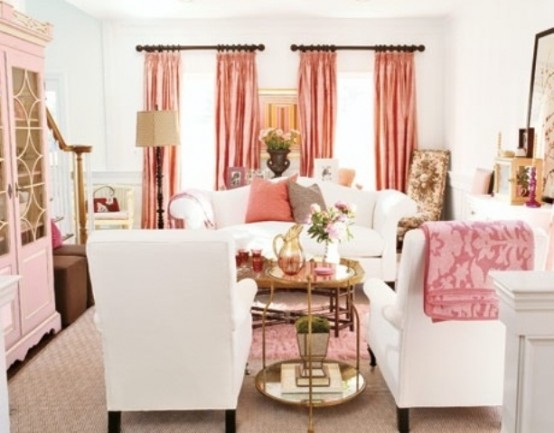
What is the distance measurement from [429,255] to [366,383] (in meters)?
1.09

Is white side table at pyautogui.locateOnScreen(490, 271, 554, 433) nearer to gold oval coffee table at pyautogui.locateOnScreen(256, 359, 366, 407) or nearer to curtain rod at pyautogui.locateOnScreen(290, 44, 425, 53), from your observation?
gold oval coffee table at pyautogui.locateOnScreen(256, 359, 366, 407)

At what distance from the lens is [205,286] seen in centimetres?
257

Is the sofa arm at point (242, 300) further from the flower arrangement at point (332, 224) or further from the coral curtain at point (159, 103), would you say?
the coral curtain at point (159, 103)

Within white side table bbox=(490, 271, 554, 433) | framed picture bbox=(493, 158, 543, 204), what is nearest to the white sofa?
framed picture bbox=(493, 158, 543, 204)

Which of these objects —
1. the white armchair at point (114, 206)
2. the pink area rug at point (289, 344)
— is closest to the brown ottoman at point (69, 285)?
the pink area rug at point (289, 344)

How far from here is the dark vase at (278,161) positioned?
725 cm

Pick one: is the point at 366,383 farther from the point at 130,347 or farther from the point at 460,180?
the point at 460,180

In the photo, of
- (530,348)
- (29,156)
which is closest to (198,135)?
(29,156)

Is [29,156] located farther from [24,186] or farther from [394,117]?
[394,117]

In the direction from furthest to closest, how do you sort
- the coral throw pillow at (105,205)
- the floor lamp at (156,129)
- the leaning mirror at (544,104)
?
1. the coral throw pillow at (105,205)
2. the floor lamp at (156,129)
3. the leaning mirror at (544,104)

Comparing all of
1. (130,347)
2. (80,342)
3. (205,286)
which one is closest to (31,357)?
(80,342)

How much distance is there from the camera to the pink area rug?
12.6 feet

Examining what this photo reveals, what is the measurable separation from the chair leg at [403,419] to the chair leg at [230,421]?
0.73m

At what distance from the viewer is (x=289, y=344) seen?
4.04 meters
